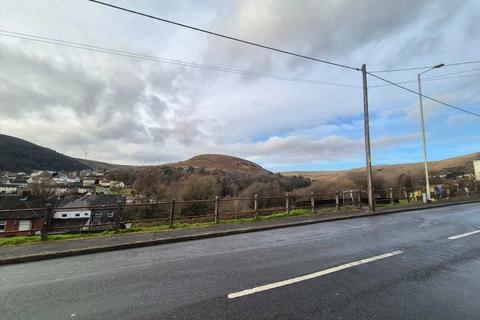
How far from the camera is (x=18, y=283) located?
516 cm

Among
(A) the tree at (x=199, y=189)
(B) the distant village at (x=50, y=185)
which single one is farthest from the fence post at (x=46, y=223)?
(B) the distant village at (x=50, y=185)

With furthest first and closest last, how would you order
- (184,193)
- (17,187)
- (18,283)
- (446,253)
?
(17,187) → (184,193) → (446,253) → (18,283)

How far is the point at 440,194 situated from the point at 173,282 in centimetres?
3128

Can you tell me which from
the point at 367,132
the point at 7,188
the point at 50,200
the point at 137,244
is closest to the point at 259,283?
the point at 137,244

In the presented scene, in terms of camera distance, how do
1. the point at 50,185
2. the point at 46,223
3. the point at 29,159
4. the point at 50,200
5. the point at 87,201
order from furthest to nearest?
the point at 29,159 < the point at 50,185 < the point at 50,200 < the point at 87,201 < the point at 46,223

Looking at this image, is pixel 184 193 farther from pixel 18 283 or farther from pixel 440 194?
pixel 18 283

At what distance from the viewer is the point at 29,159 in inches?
4429

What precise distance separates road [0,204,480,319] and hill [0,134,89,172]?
117m

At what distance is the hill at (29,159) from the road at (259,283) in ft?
383

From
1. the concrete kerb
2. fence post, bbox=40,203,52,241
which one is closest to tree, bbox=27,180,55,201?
fence post, bbox=40,203,52,241

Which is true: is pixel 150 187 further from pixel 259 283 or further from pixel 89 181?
pixel 89 181

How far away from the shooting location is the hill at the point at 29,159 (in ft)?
335

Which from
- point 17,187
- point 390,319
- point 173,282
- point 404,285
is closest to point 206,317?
point 173,282

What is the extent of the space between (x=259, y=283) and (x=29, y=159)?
5469 inches
